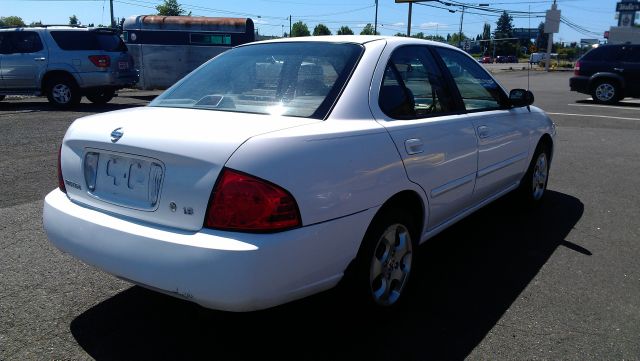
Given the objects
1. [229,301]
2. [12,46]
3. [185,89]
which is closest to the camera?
[229,301]

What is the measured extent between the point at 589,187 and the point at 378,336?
4562 mm

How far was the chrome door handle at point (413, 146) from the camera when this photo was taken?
9.99 ft

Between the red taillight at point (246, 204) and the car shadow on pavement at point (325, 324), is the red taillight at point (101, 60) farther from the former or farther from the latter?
the red taillight at point (246, 204)

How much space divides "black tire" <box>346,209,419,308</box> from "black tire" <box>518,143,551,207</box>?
7.58 feet

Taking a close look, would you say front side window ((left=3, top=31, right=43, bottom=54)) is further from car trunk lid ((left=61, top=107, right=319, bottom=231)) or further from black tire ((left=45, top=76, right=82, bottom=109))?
car trunk lid ((left=61, top=107, right=319, bottom=231))

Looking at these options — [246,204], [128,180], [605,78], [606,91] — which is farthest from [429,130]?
[606,91]

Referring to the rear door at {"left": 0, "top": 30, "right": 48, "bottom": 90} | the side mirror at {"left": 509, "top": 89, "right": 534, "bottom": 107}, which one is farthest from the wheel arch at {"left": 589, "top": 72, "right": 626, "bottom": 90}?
the rear door at {"left": 0, "top": 30, "right": 48, "bottom": 90}

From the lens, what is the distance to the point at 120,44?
13.9 metres

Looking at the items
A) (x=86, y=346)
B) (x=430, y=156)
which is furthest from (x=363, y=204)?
(x=86, y=346)

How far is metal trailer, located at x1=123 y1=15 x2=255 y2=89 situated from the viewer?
53.2 feet

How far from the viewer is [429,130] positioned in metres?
3.30

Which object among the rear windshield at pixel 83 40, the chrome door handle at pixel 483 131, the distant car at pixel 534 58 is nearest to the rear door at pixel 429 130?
the chrome door handle at pixel 483 131

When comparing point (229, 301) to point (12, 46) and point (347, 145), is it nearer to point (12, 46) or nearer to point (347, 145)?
point (347, 145)

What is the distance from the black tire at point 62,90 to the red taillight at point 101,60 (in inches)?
28.0
